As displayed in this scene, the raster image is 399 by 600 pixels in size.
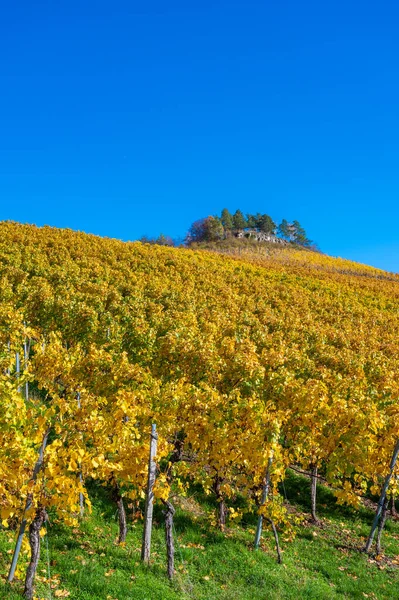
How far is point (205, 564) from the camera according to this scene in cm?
953

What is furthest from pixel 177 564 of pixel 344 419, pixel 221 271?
pixel 221 271

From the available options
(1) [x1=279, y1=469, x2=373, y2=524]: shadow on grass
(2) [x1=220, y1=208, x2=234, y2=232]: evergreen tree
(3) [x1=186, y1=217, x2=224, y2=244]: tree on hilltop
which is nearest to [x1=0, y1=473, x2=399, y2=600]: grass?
(1) [x1=279, y1=469, x2=373, y2=524]: shadow on grass

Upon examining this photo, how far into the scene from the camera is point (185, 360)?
50.3 feet

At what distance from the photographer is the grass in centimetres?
782

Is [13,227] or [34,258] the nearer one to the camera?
[34,258]

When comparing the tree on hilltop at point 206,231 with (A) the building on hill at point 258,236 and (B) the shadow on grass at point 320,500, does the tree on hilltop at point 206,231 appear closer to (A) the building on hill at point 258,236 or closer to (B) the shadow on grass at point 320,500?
(A) the building on hill at point 258,236

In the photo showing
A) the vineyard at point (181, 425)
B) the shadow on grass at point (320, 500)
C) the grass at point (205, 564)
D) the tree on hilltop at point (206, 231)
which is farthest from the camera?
the tree on hilltop at point (206, 231)

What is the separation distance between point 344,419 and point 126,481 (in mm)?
6850

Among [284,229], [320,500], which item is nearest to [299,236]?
[284,229]

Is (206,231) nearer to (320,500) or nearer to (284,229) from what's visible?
(284,229)

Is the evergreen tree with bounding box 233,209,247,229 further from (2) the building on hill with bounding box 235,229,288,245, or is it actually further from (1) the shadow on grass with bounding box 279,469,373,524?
(1) the shadow on grass with bounding box 279,469,373,524

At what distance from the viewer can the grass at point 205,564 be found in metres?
7.82

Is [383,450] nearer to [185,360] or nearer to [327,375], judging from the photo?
[327,375]

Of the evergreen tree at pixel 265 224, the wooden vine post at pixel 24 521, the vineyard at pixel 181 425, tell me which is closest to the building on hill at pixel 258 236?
the evergreen tree at pixel 265 224
